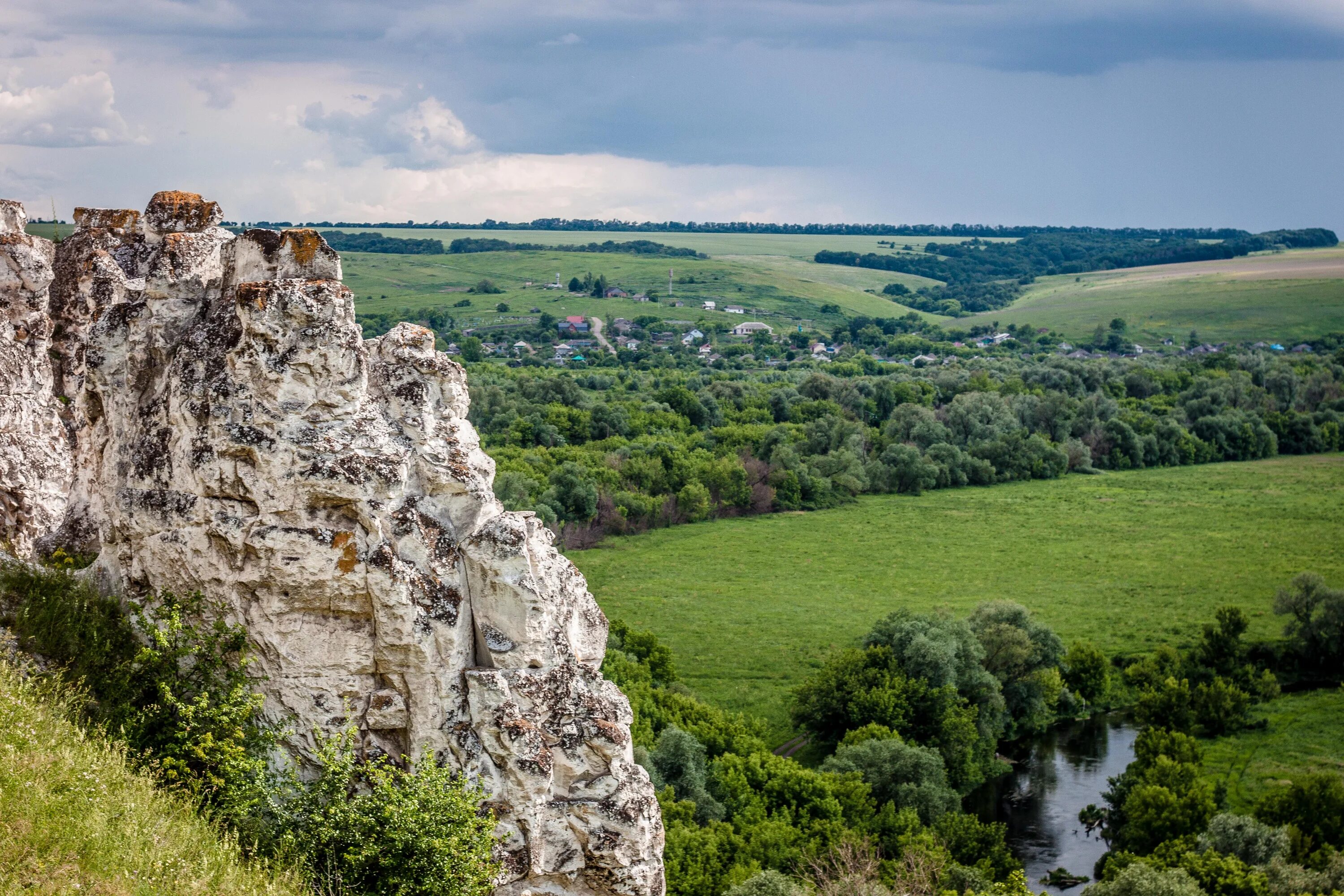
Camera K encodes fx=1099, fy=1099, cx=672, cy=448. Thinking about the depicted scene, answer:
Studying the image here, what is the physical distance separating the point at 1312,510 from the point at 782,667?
183 feet

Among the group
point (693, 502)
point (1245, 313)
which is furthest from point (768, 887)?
point (1245, 313)

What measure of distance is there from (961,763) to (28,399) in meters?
37.4

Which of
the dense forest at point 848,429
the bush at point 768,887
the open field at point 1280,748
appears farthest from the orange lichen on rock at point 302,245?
the dense forest at point 848,429

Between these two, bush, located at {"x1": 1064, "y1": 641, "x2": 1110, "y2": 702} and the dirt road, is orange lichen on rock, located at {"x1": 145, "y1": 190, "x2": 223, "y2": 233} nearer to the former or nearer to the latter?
bush, located at {"x1": 1064, "y1": 641, "x2": 1110, "y2": 702}

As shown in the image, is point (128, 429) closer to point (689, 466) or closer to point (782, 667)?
point (782, 667)

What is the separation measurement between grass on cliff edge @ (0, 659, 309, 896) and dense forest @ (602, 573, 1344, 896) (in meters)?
19.4

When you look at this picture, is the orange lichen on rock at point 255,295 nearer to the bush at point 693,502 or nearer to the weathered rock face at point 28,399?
the weathered rock face at point 28,399

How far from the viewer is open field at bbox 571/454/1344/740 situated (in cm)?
6050

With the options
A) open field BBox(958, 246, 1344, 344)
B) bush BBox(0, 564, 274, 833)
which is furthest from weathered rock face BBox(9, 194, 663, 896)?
open field BBox(958, 246, 1344, 344)

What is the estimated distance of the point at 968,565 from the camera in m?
74.4

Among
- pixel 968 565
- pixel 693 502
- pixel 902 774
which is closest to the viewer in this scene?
pixel 902 774

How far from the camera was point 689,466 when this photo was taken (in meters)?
88.4

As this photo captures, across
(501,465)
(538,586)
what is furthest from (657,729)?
(501,465)

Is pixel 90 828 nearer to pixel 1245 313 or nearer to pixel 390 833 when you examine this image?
pixel 390 833
